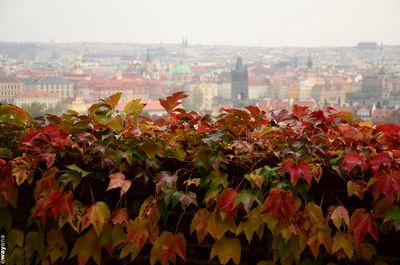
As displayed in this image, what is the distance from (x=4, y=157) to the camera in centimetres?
129

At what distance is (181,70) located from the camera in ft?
209

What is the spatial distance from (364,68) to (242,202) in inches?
2401

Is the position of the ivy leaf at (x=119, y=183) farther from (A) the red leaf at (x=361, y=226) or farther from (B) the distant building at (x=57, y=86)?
(B) the distant building at (x=57, y=86)

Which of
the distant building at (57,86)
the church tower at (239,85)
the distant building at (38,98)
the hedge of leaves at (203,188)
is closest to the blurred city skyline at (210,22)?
the church tower at (239,85)

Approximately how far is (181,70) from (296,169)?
62999mm

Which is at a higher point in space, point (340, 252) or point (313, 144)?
point (313, 144)

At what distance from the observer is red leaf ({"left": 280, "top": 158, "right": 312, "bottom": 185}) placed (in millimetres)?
1138

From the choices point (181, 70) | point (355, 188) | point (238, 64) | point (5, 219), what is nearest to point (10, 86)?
point (181, 70)

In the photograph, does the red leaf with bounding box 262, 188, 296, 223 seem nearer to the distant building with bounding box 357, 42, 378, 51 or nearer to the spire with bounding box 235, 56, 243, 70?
the spire with bounding box 235, 56, 243, 70

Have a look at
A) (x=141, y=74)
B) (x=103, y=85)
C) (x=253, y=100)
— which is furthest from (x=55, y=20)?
(x=253, y=100)

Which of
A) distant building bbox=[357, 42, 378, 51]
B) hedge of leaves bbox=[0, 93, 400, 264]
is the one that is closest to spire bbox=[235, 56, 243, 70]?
distant building bbox=[357, 42, 378, 51]

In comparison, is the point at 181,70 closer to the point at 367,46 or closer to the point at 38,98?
the point at 38,98

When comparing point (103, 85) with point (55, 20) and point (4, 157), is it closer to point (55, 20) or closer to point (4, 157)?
point (55, 20)

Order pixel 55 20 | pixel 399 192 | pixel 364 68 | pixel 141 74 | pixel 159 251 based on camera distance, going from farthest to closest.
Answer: pixel 55 20 < pixel 141 74 < pixel 364 68 < pixel 159 251 < pixel 399 192
